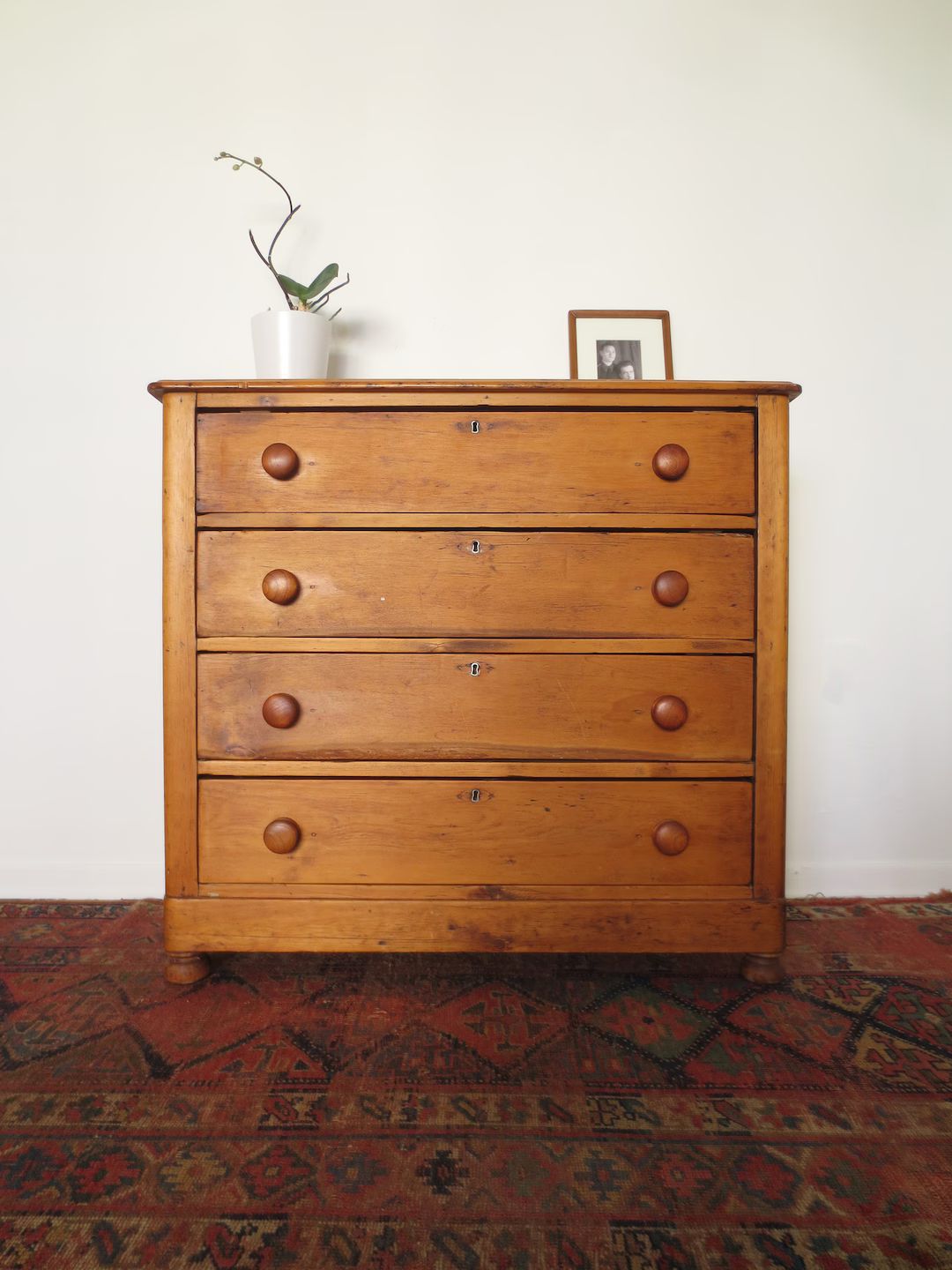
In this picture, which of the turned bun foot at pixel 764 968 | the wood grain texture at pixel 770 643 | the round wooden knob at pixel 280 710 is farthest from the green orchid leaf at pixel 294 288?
the turned bun foot at pixel 764 968

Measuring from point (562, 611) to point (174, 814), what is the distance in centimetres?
86

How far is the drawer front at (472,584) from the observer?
1.37 meters

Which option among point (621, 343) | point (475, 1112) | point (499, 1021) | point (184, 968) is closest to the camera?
point (475, 1112)

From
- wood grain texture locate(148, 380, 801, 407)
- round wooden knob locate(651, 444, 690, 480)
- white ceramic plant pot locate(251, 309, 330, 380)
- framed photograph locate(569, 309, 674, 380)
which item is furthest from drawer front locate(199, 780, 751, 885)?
framed photograph locate(569, 309, 674, 380)

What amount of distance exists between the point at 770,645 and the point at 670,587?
23 cm

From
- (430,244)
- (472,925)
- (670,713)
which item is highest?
(430,244)

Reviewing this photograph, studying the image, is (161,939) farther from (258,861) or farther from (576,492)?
(576,492)

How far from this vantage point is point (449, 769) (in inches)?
53.7

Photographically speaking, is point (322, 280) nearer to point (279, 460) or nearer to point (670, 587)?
point (279, 460)

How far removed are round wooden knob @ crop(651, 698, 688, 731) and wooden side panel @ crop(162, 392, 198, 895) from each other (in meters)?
0.91

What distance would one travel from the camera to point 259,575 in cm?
138

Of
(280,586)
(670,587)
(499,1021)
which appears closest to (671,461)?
(670,587)

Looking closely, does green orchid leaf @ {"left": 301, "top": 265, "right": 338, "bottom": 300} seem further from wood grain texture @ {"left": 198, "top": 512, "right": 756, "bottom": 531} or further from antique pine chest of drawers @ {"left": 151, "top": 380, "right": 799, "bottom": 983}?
wood grain texture @ {"left": 198, "top": 512, "right": 756, "bottom": 531}

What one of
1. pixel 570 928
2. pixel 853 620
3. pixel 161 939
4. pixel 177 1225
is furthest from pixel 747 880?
pixel 161 939
